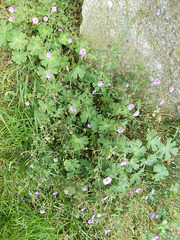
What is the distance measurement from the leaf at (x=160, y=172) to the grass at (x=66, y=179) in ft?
0.24

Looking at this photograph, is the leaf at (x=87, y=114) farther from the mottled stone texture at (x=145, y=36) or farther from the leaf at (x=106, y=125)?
the mottled stone texture at (x=145, y=36)

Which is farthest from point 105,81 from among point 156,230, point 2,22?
point 156,230

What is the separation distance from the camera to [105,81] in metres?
2.31

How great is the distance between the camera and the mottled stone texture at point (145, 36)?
2.00 m

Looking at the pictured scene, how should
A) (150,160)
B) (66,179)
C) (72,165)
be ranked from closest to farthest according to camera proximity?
(150,160) → (72,165) → (66,179)

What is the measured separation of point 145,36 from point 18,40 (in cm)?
160

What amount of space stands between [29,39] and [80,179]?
6.32 ft

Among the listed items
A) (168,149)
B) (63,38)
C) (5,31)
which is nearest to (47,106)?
(63,38)

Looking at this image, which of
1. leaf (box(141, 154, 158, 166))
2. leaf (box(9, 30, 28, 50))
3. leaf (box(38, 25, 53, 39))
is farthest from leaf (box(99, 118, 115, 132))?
leaf (box(9, 30, 28, 50))

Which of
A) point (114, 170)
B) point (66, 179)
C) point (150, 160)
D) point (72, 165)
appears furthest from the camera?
point (66, 179)

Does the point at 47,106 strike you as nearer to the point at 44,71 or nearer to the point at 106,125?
the point at 44,71

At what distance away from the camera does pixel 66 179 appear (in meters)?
2.43

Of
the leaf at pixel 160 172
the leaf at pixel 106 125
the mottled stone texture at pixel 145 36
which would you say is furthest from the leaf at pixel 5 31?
the leaf at pixel 160 172

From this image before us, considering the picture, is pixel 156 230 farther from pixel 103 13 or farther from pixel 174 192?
pixel 103 13
